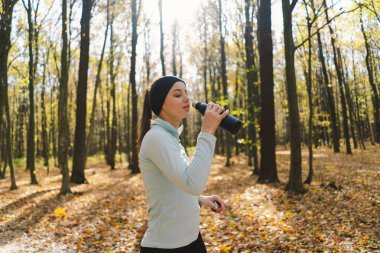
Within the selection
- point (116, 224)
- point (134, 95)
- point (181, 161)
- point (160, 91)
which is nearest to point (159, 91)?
point (160, 91)

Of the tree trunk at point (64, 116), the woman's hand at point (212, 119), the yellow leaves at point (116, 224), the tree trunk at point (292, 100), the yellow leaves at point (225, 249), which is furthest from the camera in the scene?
the tree trunk at point (64, 116)

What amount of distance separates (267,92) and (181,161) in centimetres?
1150

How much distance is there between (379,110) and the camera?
1144 inches

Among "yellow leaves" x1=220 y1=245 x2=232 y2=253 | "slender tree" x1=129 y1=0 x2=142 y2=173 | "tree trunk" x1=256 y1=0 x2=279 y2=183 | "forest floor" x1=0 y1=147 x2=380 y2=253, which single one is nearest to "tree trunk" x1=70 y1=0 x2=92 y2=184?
"forest floor" x1=0 y1=147 x2=380 y2=253

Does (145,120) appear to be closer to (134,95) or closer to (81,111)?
(81,111)

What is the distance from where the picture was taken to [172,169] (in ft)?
5.83

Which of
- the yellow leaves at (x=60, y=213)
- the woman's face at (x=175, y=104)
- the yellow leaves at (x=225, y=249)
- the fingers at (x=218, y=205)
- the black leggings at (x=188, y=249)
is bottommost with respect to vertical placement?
the yellow leaves at (x=225, y=249)

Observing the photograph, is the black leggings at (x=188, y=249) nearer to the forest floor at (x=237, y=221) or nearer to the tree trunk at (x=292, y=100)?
the forest floor at (x=237, y=221)

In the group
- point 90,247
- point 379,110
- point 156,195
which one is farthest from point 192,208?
point 379,110

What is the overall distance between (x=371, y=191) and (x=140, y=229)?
24.0ft

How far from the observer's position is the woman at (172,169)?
1.79m

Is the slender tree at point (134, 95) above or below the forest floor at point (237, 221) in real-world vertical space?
above

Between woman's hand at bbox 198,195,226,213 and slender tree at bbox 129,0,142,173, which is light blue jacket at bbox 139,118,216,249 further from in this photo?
slender tree at bbox 129,0,142,173

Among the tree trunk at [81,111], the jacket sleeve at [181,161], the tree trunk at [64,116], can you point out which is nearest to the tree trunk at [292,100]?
the tree trunk at [64,116]
